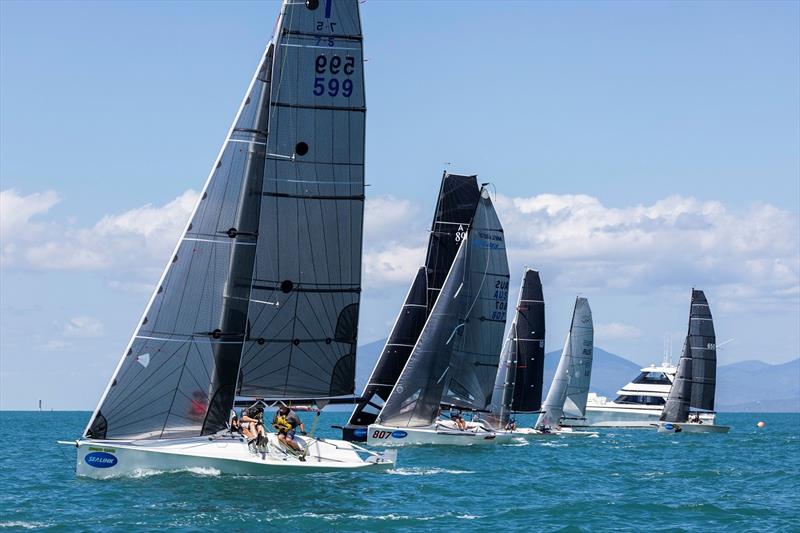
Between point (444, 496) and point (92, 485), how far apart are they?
965 cm

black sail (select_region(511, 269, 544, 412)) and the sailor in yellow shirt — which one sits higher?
black sail (select_region(511, 269, 544, 412))

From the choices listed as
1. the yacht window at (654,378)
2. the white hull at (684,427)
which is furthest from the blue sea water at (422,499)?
the yacht window at (654,378)

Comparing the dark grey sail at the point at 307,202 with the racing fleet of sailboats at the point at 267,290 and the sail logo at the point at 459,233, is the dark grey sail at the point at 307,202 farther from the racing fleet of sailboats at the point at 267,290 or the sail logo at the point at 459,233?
the sail logo at the point at 459,233

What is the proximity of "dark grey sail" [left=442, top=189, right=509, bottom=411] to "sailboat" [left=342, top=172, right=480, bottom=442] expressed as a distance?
1.08 meters

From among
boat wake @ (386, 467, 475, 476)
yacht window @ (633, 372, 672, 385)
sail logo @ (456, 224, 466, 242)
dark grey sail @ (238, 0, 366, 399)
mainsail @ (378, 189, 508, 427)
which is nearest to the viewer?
dark grey sail @ (238, 0, 366, 399)

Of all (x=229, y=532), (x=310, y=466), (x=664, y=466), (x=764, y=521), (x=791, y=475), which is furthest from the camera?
(x=664, y=466)

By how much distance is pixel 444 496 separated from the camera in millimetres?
35625

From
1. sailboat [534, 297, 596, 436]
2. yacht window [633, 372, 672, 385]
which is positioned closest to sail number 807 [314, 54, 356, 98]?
sailboat [534, 297, 596, 436]

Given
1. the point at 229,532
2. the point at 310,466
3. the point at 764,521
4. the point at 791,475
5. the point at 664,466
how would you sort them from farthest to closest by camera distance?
1. the point at 664,466
2. the point at 791,475
3. the point at 310,466
4. the point at 764,521
5. the point at 229,532

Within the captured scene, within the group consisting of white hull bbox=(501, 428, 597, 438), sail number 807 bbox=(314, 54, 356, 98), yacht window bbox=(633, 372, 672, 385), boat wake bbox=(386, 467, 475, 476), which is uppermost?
sail number 807 bbox=(314, 54, 356, 98)

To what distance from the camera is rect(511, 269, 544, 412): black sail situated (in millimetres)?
74250

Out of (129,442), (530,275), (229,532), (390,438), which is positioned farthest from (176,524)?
(530,275)

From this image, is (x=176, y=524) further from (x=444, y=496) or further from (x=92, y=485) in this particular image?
(x=444, y=496)

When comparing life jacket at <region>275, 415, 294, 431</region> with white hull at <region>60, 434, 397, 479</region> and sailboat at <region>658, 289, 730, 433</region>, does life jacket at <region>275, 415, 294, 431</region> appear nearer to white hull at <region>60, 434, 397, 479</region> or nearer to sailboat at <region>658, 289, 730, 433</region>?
white hull at <region>60, 434, 397, 479</region>
